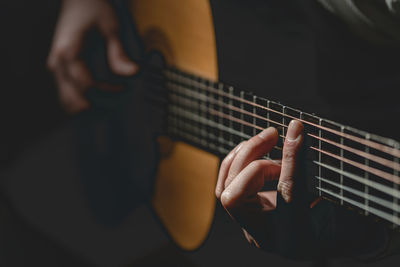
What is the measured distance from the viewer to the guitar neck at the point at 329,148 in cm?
49

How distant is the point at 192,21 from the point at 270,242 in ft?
1.35

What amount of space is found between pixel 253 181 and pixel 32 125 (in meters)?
0.94

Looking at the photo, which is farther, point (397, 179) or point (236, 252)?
point (236, 252)

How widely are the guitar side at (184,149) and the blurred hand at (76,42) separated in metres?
0.10

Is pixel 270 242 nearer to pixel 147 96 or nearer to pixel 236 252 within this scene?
pixel 236 252

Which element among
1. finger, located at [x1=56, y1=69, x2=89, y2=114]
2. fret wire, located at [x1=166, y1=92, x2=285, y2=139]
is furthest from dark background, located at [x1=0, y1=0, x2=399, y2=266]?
fret wire, located at [x1=166, y1=92, x2=285, y2=139]

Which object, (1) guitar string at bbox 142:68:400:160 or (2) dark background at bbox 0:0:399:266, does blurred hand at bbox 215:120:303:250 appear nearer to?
(1) guitar string at bbox 142:68:400:160

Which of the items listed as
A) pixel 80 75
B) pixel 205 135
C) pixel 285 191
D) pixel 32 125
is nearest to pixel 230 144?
pixel 205 135

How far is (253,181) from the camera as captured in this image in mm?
573

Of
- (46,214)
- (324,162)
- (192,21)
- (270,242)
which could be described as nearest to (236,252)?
(270,242)

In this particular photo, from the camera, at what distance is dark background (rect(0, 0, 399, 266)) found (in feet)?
→ 3.58

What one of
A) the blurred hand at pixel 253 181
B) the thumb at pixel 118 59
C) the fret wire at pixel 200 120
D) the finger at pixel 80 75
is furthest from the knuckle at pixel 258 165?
the finger at pixel 80 75

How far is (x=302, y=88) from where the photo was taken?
0.73 m

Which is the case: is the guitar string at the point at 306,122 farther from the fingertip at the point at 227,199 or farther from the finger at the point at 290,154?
the fingertip at the point at 227,199
